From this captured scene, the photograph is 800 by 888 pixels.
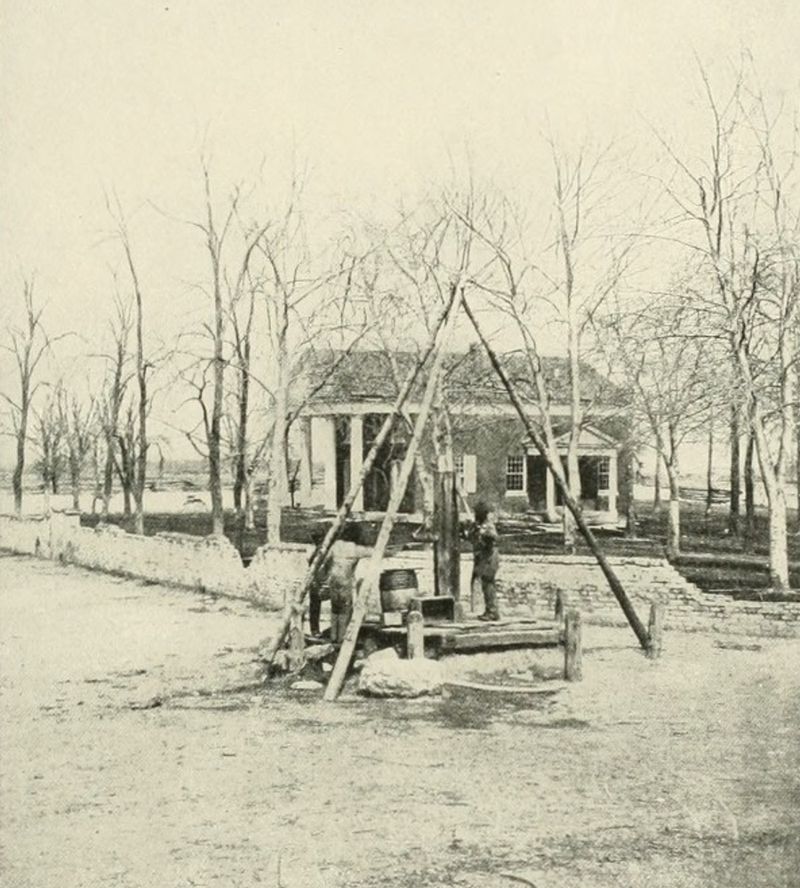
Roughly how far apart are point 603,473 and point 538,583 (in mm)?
18578

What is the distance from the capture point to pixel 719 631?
14.3 meters

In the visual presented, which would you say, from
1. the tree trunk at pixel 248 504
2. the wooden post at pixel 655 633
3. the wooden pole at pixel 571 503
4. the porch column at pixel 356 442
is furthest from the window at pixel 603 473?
the wooden pole at pixel 571 503

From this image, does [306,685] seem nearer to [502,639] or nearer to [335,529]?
[335,529]

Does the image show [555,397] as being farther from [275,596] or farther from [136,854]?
[136,854]

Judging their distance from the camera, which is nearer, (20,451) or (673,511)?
(673,511)

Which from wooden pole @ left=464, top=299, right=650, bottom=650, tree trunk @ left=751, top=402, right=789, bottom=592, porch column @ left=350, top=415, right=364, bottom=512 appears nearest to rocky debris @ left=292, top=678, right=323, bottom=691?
wooden pole @ left=464, top=299, right=650, bottom=650

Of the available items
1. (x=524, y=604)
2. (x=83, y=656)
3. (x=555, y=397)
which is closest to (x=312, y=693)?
(x=83, y=656)

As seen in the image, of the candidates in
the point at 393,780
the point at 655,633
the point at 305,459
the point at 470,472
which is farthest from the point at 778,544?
the point at 305,459

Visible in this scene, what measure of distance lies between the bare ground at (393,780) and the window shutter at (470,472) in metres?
19.8

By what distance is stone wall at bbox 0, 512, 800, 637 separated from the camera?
46.9 feet

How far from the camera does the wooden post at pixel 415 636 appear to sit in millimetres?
10320

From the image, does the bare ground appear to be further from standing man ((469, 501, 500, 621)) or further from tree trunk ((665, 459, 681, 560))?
tree trunk ((665, 459, 681, 560))

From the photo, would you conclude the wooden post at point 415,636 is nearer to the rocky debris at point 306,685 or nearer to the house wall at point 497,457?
the rocky debris at point 306,685

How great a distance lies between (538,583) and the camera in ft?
49.6
